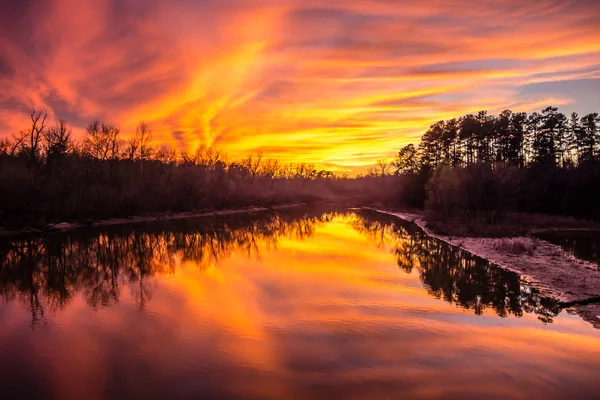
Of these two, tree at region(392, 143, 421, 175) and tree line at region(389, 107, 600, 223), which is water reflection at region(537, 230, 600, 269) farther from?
tree at region(392, 143, 421, 175)

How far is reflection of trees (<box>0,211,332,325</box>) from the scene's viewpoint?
18.7 m

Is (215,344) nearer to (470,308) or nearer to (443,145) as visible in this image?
(470,308)

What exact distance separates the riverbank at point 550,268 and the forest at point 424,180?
44.0ft

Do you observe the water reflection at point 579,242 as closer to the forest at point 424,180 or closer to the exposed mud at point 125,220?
the forest at point 424,180

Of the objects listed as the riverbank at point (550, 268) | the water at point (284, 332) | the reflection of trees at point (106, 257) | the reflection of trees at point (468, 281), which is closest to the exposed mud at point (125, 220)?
the reflection of trees at point (106, 257)

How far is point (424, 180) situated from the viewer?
2714 inches

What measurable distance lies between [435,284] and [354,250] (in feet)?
38.2

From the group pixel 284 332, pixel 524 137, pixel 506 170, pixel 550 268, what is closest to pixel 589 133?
pixel 524 137

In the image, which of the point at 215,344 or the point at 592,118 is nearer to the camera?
the point at 215,344

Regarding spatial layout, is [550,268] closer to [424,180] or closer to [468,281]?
[468,281]

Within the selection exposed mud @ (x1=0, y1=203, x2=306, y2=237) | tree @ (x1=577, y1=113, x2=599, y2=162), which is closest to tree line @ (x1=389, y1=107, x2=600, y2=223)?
→ tree @ (x1=577, y1=113, x2=599, y2=162)

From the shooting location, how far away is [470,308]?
16250 millimetres

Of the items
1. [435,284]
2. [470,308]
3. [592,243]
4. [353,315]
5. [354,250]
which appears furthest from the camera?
[592,243]

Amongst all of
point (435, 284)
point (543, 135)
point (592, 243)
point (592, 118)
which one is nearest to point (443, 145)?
point (543, 135)
